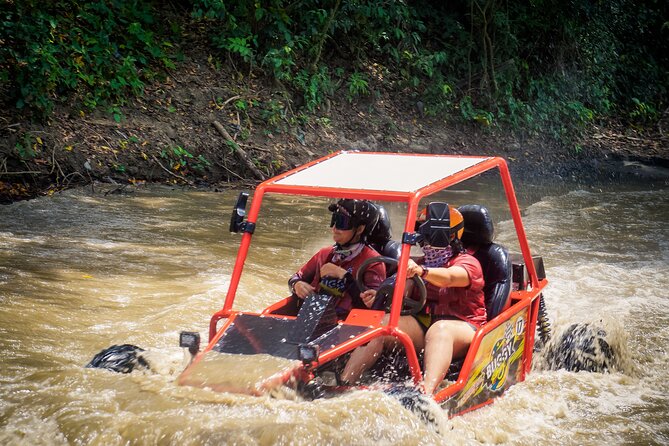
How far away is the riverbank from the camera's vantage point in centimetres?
1034

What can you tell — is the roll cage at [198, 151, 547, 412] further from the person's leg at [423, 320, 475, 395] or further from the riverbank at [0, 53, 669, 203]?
the riverbank at [0, 53, 669, 203]

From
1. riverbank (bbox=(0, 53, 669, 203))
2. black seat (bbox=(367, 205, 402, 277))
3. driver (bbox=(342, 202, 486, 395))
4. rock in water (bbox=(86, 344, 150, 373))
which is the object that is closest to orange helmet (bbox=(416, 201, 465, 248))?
driver (bbox=(342, 202, 486, 395))

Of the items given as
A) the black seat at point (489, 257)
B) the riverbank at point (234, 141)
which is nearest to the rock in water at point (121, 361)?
the black seat at point (489, 257)

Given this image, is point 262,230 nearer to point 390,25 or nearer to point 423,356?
point 423,356

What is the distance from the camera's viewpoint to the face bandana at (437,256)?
478 centimetres

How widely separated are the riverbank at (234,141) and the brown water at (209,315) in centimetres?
71

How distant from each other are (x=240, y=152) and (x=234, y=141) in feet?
0.96

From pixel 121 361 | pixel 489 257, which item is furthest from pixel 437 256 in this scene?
A: pixel 121 361

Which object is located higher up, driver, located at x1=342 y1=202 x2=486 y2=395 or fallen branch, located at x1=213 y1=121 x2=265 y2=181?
fallen branch, located at x1=213 y1=121 x2=265 y2=181

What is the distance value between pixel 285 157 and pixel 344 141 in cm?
160

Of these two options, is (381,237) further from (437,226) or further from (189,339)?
(189,339)

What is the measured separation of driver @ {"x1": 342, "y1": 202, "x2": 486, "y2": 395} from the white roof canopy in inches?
8.3

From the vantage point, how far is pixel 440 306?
470cm

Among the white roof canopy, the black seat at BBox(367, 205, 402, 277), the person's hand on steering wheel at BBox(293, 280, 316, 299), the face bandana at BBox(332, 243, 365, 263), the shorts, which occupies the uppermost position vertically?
the white roof canopy
